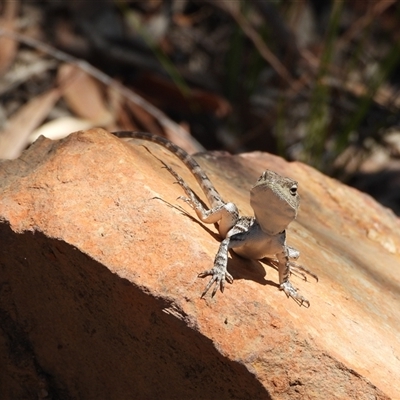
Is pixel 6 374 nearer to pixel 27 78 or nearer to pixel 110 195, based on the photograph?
pixel 110 195

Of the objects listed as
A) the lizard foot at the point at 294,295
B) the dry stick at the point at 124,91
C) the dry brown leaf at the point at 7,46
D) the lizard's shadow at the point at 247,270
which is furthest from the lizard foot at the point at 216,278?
the dry brown leaf at the point at 7,46

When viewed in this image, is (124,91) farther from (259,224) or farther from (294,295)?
(294,295)

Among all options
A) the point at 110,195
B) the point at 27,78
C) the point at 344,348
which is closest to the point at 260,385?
the point at 344,348

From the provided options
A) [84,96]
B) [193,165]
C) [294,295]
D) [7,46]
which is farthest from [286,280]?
[7,46]

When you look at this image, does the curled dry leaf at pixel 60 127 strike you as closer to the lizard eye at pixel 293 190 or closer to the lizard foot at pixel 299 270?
the lizard foot at pixel 299 270

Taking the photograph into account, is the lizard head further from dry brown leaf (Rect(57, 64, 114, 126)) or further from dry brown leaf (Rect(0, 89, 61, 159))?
dry brown leaf (Rect(57, 64, 114, 126))

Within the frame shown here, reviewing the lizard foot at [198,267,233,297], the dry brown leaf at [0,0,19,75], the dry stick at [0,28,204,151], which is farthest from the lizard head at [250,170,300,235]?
the dry brown leaf at [0,0,19,75]
